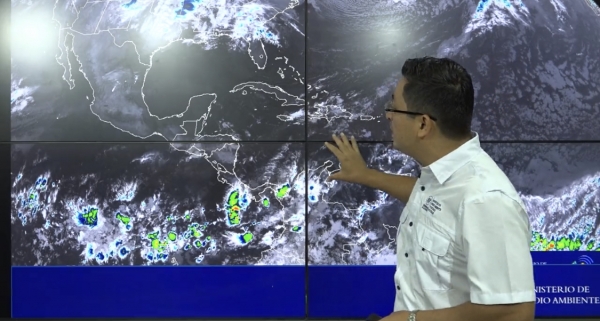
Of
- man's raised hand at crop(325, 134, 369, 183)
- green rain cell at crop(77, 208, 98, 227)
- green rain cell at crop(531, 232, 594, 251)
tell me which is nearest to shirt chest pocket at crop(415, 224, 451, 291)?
man's raised hand at crop(325, 134, 369, 183)

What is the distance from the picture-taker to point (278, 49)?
3.26 meters

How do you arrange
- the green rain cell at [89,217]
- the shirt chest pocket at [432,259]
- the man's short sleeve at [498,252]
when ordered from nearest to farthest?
the man's short sleeve at [498,252] < the shirt chest pocket at [432,259] < the green rain cell at [89,217]

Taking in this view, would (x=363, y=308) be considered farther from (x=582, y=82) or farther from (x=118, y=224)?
(x=582, y=82)

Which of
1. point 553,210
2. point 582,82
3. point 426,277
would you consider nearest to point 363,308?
point 553,210

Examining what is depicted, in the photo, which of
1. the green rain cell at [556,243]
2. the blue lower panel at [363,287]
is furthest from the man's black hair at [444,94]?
the green rain cell at [556,243]

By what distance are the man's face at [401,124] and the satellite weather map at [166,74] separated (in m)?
1.76

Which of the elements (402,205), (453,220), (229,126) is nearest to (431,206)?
(453,220)

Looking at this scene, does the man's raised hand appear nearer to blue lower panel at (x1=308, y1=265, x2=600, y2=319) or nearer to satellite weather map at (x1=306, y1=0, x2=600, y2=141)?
satellite weather map at (x1=306, y1=0, x2=600, y2=141)

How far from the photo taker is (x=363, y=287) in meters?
3.27

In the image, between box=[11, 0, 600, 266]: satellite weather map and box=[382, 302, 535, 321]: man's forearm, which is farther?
box=[11, 0, 600, 266]: satellite weather map

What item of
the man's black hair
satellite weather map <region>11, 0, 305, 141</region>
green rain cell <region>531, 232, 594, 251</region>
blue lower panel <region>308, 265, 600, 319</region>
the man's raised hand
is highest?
the man's black hair

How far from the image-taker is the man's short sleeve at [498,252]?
119 cm

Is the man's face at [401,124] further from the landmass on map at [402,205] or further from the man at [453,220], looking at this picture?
the landmass on map at [402,205]

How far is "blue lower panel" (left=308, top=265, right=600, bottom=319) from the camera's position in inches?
128
